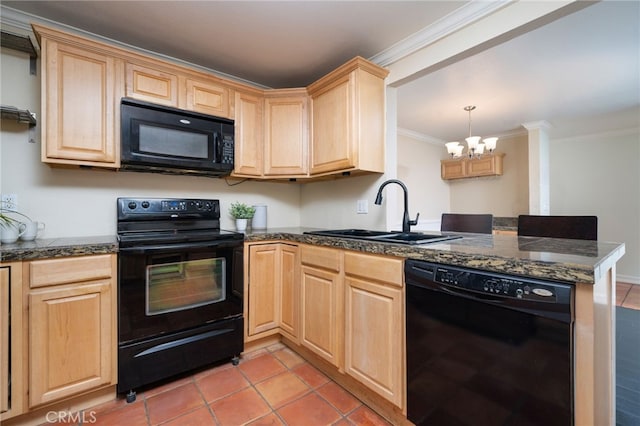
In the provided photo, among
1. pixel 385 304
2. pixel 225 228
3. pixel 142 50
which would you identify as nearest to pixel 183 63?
pixel 142 50

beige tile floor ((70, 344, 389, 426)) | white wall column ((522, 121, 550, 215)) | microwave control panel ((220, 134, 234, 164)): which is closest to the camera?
beige tile floor ((70, 344, 389, 426))

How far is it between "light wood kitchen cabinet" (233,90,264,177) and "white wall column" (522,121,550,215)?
3925 mm

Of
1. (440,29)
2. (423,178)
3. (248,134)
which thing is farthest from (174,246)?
(423,178)

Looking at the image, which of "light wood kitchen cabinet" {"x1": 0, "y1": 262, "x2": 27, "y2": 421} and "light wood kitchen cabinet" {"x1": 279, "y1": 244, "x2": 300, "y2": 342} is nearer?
"light wood kitchen cabinet" {"x1": 0, "y1": 262, "x2": 27, "y2": 421}

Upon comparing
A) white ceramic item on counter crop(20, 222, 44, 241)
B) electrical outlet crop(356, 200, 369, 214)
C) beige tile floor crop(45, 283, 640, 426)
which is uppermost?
electrical outlet crop(356, 200, 369, 214)

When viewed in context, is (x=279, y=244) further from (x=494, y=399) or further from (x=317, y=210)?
(x=494, y=399)

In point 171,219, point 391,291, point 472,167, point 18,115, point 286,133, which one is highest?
point 472,167

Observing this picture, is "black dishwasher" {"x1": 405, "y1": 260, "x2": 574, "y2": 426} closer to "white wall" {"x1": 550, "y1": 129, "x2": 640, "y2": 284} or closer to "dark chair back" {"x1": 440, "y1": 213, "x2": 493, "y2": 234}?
"dark chair back" {"x1": 440, "y1": 213, "x2": 493, "y2": 234}

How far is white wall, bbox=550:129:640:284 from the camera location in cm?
417

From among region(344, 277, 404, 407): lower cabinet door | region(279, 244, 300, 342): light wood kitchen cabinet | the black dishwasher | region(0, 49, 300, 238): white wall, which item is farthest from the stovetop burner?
the black dishwasher

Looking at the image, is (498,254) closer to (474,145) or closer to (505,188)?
(474,145)

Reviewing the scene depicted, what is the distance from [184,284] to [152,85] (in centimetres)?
138

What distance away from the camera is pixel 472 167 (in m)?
4.92

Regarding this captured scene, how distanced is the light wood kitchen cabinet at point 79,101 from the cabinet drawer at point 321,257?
137 cm
